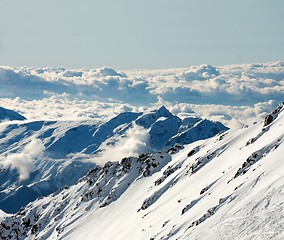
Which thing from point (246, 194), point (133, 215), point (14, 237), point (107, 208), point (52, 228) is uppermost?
point (246, 194)

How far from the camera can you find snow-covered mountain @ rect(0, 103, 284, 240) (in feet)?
189

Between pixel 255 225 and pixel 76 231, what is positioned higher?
pixel 255 225

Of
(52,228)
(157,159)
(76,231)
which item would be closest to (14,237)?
(52,228)

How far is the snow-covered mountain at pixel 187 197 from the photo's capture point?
5769 centimetres

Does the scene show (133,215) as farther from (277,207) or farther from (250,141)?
(277,207)

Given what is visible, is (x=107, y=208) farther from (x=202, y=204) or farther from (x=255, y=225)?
(x=255, y=225)

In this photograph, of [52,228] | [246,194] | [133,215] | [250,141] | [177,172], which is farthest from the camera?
[52,228]

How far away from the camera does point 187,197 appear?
337 ft

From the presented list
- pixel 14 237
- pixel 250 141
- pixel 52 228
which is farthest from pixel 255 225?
pixel 14 237

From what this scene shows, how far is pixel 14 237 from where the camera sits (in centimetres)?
19688

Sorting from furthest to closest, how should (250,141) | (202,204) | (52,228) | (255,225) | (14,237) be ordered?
(14,237) < (52,228) < (250,141) < (202,204) < (255,225)

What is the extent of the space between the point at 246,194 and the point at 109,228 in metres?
71.3

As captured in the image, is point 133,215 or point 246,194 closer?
point 246,194

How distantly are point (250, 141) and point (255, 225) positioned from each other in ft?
224
